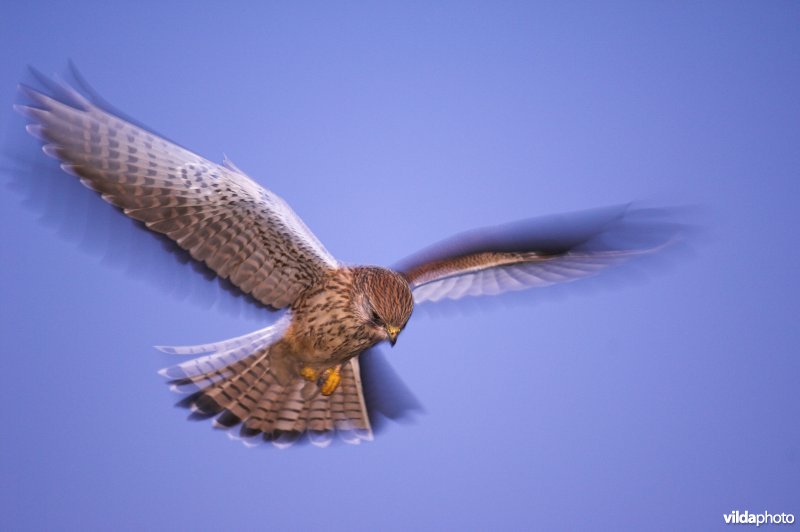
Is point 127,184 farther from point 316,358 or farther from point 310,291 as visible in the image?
point 316,358

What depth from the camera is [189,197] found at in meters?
2.71

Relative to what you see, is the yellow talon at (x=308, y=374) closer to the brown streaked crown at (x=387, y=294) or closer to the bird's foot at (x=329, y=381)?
the bird's foot at (x=329, y=381)

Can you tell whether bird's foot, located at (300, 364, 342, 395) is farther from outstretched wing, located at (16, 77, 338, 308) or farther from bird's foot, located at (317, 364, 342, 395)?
outstretched wing, located at (16, 77, 338, 308)

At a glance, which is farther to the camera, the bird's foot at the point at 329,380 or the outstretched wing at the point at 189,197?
the bird's foot at the point at 329,380

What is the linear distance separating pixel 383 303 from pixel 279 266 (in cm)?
49

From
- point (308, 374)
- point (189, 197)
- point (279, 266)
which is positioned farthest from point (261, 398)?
point (189, 197)

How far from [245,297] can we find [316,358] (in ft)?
1.77

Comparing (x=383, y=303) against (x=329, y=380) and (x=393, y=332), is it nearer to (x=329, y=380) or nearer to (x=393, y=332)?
(x=393, y=332)

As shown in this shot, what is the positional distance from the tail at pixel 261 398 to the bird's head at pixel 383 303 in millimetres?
421

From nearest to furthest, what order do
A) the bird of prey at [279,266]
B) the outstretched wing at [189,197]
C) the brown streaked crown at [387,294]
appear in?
the outstretched wing at [189,197], the bird of prey at [279,266], the brown streaked crown at [387,294]

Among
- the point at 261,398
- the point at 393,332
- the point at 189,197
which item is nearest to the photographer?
the point at 189,197

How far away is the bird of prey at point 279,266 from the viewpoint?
8.31ft

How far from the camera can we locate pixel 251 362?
353 centimetres

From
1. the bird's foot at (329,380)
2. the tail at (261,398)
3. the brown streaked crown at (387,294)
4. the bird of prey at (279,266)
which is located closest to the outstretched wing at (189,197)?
the bird of prey at (279,266)
